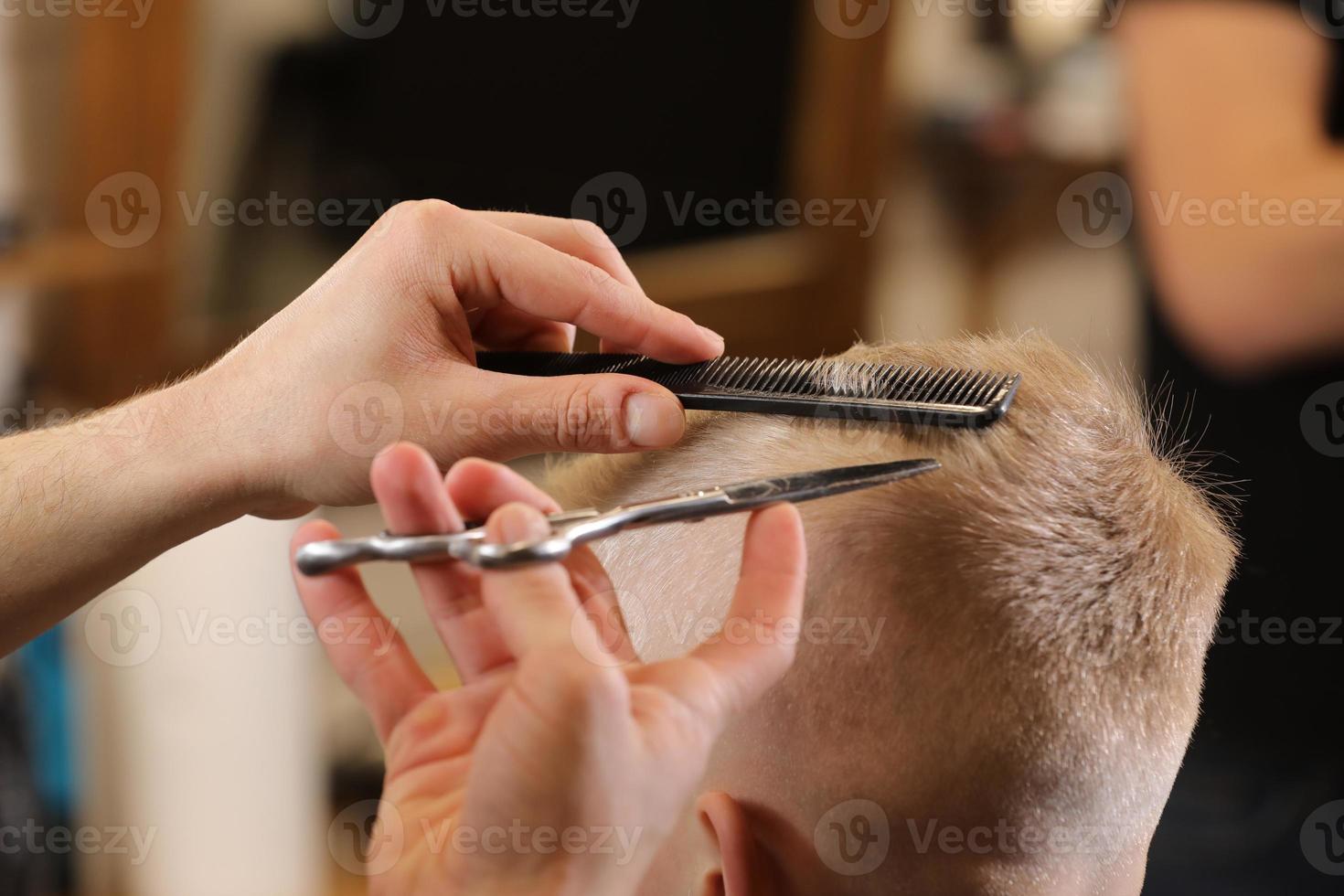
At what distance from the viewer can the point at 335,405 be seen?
37.9 inches

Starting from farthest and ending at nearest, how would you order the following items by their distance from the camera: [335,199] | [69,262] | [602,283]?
1. [335,199]
2. [69,262]
3. [602,283]

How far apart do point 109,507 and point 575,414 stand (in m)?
0.44

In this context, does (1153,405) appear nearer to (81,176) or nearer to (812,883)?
(812,883)

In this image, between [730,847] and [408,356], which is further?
[408,356]
